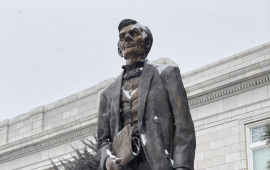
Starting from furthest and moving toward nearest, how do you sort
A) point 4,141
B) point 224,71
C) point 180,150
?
point 4,141 < point 224,71 < point 180,150

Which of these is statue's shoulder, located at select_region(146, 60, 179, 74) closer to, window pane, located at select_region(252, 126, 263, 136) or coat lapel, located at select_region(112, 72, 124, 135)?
coat lapel, located at select_region(112, 72, 124, 135)

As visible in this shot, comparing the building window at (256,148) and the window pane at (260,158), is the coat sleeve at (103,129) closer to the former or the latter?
the building window at (256,148)

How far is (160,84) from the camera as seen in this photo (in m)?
7.92

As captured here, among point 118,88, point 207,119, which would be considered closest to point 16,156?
point 207,119

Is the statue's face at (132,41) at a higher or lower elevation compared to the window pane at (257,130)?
lower

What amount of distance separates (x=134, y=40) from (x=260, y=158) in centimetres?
1589

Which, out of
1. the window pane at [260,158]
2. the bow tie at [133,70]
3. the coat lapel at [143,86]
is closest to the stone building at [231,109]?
the window pane at [260,158]

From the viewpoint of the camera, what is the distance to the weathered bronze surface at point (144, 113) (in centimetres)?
757

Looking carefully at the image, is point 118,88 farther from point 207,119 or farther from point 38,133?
point 38,133

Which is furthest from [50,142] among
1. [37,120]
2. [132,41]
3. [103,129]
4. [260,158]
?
[132,41]

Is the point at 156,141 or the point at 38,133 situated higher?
the point at 38,133

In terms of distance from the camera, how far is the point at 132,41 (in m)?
8.18

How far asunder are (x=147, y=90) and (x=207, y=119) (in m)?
17.9

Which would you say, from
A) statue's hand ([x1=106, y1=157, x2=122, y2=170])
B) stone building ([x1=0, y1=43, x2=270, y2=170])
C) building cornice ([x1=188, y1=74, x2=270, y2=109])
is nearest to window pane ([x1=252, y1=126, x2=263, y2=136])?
stone building ([x1=0, y1=43, x2=270, y2=170])
